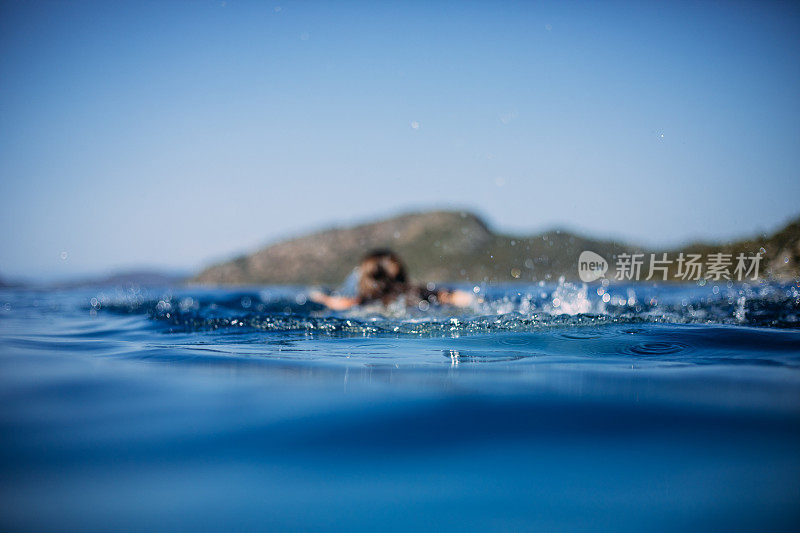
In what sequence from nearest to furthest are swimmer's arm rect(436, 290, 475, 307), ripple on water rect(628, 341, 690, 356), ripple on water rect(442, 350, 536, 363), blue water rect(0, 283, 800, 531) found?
blue water rect(0, 283, 800, 531), ripple on water rect(442, 350, 536, 363), ripple on water rect(628, 341, 690, 356), swimmer's arm rect(436, 290, 475, 307)

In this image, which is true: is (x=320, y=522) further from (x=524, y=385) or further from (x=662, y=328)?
(x=662, y=328)

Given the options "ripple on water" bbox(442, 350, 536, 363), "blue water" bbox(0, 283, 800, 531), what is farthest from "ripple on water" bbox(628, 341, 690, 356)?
"ripple on water" bbox(442, 350, 536, 363)

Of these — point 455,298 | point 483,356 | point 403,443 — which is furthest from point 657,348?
point 455,298

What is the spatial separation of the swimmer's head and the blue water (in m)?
6.83

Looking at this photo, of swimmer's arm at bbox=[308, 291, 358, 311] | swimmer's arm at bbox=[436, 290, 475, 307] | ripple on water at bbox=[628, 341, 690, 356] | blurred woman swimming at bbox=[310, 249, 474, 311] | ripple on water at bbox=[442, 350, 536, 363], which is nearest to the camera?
ripple on water at bbox=[442, 350, 536, 363]

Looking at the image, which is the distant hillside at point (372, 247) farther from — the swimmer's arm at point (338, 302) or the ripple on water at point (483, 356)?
the ripple on water at point (483, 356)

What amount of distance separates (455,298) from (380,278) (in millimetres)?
1575

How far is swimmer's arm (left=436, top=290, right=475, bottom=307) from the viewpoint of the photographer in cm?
1001

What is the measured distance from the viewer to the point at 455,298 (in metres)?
10.3

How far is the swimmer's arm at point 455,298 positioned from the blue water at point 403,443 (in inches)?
276

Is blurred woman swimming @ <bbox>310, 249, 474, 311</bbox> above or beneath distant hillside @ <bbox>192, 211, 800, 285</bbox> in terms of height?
beneath

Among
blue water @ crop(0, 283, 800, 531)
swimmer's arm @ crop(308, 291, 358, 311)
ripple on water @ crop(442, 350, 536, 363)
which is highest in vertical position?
swimmer's arm @ crop(308, 291, 358, 311)

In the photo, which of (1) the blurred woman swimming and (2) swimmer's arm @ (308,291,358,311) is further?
(2) swimmer's arm @ (308,291,358,311)

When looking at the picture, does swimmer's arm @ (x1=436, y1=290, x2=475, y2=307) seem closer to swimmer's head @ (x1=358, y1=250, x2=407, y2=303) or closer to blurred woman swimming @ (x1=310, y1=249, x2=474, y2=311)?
blurred woman swimming @ (x1=310, y1=249, x2=474, y2=311)
